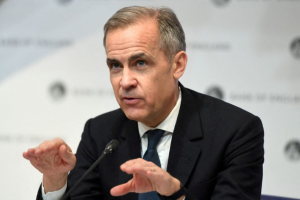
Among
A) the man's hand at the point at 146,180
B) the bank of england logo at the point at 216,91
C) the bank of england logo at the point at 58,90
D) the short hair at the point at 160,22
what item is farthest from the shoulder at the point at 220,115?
the bank of england logo at the point at 58,90

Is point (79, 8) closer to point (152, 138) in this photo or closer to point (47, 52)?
point (47, 52)

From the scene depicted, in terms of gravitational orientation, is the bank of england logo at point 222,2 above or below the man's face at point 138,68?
above

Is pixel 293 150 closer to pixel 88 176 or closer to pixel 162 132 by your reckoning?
pixel 162 132

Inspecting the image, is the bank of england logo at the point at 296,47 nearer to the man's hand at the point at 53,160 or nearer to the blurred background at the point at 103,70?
the blurred background at the point at 103,70

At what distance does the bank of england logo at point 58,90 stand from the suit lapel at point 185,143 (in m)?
1.70

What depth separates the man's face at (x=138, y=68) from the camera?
80.1 inches

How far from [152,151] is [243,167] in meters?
0.50

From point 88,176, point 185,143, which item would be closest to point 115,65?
point 185,143

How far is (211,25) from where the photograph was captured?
11.2ft

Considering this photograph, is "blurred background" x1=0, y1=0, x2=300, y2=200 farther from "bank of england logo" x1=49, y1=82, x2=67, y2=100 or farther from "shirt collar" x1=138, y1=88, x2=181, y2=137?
"shirt collar" x1=138, y1=88, x2=181, y2=137

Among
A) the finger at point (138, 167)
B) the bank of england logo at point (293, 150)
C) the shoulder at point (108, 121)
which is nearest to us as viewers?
the finger at point (138, 167)

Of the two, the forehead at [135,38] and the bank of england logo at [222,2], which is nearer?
the forehead at [135,38]

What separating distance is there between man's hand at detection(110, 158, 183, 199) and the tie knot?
462 mm

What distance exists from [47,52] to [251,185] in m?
2.49
